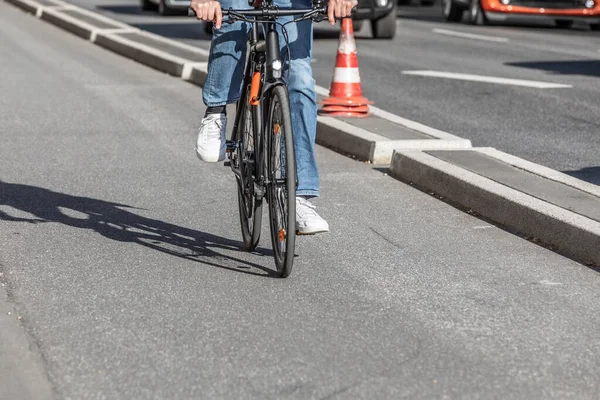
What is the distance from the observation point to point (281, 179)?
4832mm

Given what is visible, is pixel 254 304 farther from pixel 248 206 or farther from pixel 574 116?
pixel 574 116

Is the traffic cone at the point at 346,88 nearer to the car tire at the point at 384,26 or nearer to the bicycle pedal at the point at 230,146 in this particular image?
the bicycle pedal at the point at 230,146

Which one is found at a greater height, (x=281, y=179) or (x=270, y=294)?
(x=281, y=179)

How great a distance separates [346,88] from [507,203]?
334cm

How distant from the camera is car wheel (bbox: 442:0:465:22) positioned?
22859mm

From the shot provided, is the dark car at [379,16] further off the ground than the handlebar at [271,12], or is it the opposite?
the handlebar at [271,12]

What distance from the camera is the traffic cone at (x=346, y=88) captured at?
9.17 metres

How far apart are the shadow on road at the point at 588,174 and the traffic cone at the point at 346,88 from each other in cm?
197

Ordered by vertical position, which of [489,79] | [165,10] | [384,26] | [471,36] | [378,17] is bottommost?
[165,10]

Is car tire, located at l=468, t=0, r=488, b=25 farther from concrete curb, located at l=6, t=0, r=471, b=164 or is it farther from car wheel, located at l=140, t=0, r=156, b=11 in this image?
concrete curb, located at l=6, t=0, r=471, b=164

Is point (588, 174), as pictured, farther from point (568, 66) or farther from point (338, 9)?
point (568, 66)

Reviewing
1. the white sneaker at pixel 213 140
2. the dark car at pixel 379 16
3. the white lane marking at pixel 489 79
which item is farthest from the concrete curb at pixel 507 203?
the dark car at pixel 379 16

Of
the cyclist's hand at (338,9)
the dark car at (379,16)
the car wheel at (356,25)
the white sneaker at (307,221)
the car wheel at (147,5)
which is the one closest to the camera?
the cyclist's hand at (338,9)

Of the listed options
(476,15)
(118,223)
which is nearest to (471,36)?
(476,15)
